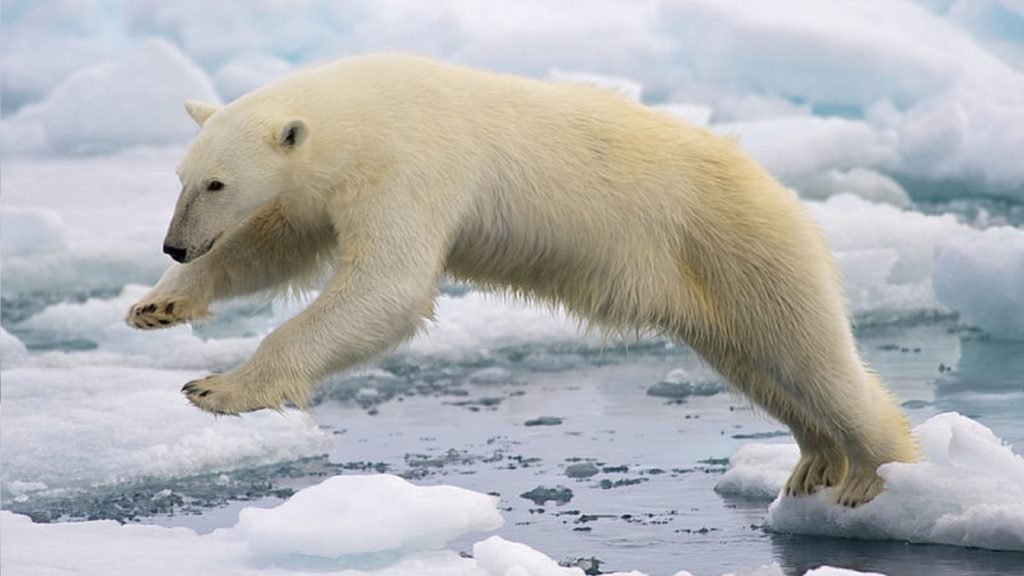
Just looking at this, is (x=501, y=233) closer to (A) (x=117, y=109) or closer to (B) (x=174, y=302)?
(B) (x=174, y=302)

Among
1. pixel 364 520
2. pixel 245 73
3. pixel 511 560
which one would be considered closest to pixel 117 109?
pixel 245 73

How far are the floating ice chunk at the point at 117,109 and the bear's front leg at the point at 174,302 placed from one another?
9731 mm

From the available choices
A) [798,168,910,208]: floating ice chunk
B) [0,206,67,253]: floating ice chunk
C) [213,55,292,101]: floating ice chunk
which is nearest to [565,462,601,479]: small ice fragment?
[0,206,67,253]: floating ice chunk

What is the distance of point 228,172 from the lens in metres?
3.98

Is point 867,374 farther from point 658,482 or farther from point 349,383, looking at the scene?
point 349,383

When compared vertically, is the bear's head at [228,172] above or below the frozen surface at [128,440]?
above

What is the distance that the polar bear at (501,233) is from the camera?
13.1 feet

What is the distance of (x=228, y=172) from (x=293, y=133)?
199 millimetres

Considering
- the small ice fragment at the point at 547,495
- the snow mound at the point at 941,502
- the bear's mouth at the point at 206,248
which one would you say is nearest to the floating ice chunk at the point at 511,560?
the bear's mouth at the point at 206,248

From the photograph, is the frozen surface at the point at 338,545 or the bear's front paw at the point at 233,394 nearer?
the frozen surface at the point at 338,545

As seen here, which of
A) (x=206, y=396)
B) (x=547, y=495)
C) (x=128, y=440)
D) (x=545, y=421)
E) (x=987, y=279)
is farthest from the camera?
(x=987, y=279)

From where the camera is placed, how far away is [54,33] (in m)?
15.5

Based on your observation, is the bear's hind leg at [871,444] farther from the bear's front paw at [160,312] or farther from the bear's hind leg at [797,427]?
the bear's front paw at [160,312]

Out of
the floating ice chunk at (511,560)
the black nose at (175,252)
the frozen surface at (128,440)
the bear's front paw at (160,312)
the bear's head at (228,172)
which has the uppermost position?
the bear's head at (228,172)
